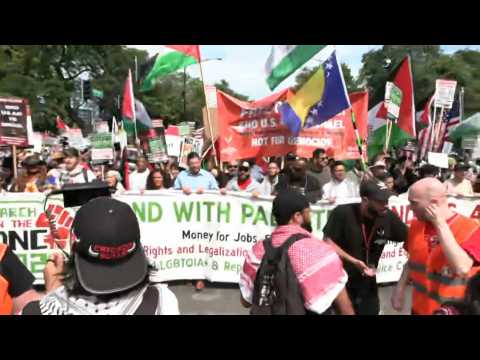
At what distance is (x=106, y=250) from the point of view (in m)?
1.56

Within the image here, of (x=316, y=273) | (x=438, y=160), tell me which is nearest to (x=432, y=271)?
(x=316, y=273)

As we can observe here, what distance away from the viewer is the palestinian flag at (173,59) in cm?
850


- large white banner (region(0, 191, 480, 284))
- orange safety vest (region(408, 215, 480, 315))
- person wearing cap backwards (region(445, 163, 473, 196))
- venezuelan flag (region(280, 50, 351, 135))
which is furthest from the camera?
person wearing cap backwards (region(445, 163, 473, 196))

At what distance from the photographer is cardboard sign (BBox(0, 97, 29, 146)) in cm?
883

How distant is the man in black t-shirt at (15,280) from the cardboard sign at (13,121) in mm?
7366

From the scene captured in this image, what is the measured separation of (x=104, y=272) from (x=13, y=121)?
27.3 feet

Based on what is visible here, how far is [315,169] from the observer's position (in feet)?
25.4

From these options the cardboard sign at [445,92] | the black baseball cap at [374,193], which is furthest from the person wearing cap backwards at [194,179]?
the cardboard sign at [445,92]

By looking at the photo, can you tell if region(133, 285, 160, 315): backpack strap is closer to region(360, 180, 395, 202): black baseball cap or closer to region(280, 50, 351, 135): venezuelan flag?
region(360, 180, 395, 202): black baseball cap

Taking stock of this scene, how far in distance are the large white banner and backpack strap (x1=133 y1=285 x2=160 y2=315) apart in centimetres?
457

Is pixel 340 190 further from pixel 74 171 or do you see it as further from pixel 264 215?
pixel 74 171

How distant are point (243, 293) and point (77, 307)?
1.35m

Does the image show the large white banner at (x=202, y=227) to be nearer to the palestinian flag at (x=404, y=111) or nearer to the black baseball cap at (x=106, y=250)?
the palestinian flag at (x=404, y=111)

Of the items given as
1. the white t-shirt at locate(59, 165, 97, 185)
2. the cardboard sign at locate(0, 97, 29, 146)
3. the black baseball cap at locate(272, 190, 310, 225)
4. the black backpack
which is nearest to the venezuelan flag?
the white t-shirt at locate(59, 165, 97, 185)
